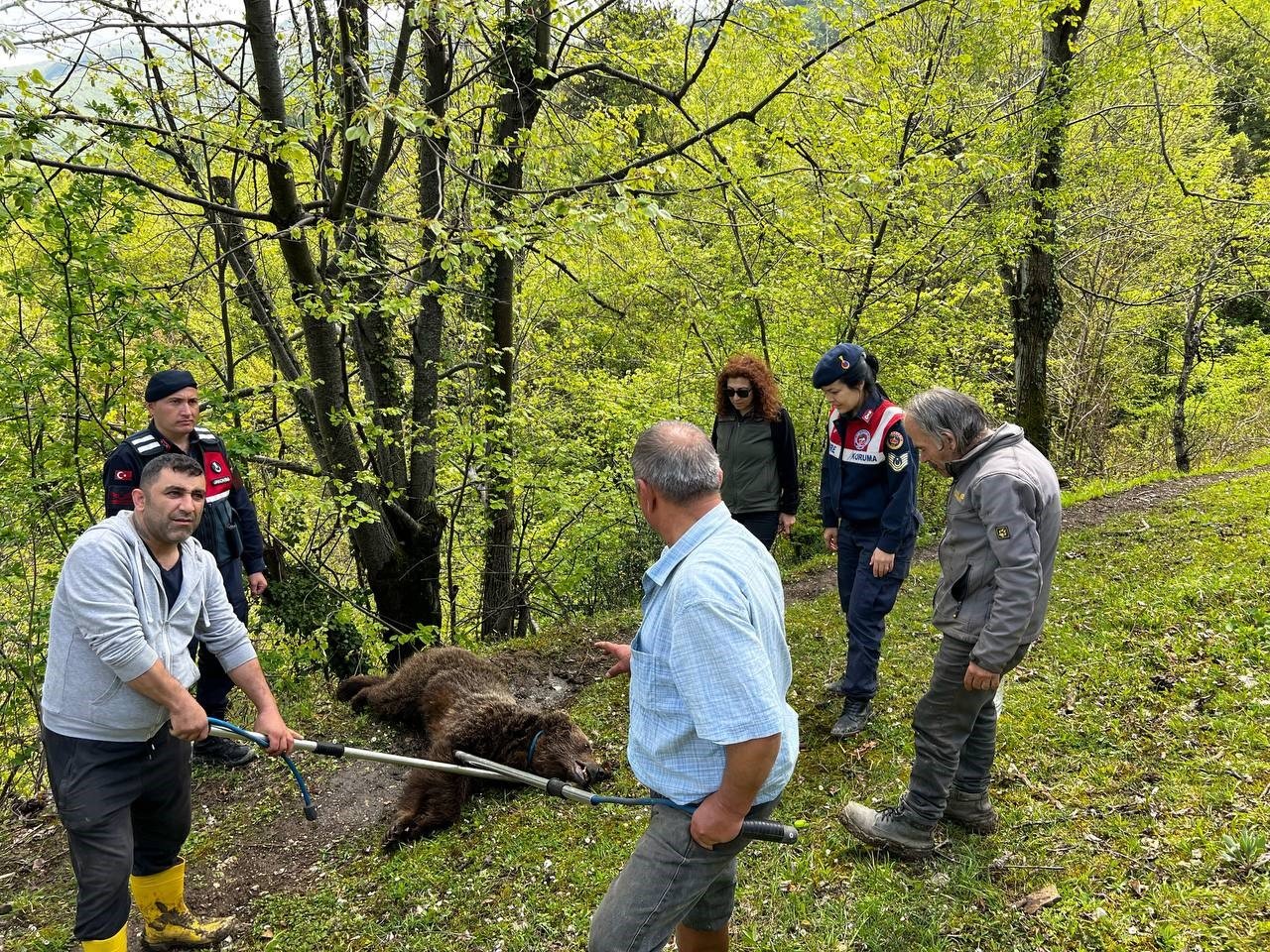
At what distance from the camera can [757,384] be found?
4.79 meters

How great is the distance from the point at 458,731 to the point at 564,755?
72 centimetres

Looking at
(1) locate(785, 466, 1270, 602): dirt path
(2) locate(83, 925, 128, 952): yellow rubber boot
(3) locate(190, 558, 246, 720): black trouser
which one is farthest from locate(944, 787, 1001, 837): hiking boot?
(1) locate(785, 466, 1270, 602): dirt path

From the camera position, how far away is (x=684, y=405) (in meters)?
11.6

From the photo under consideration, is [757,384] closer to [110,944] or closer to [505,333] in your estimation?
[110,944]

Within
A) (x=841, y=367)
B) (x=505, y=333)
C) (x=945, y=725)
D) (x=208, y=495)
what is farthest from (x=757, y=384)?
(x=505, y=333)

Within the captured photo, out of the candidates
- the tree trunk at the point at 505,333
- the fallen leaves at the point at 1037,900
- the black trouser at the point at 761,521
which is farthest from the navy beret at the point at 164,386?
the fallen leaves at the point at 1037,900

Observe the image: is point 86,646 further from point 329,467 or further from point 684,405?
Result: point 684,405

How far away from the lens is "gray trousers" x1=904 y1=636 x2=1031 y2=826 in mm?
3027

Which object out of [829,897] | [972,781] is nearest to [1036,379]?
[972,781]

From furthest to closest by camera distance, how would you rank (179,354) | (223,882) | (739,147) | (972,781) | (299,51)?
(739,147)
(299,51)
(179,354)
(223,882)
(972,781)

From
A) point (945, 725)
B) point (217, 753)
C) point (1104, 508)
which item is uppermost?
point (945, 725)

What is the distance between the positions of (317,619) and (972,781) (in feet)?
18.1

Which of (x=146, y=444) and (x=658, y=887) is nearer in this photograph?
(x=658, y=887)

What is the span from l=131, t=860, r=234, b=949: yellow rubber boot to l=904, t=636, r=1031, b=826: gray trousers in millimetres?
3449
